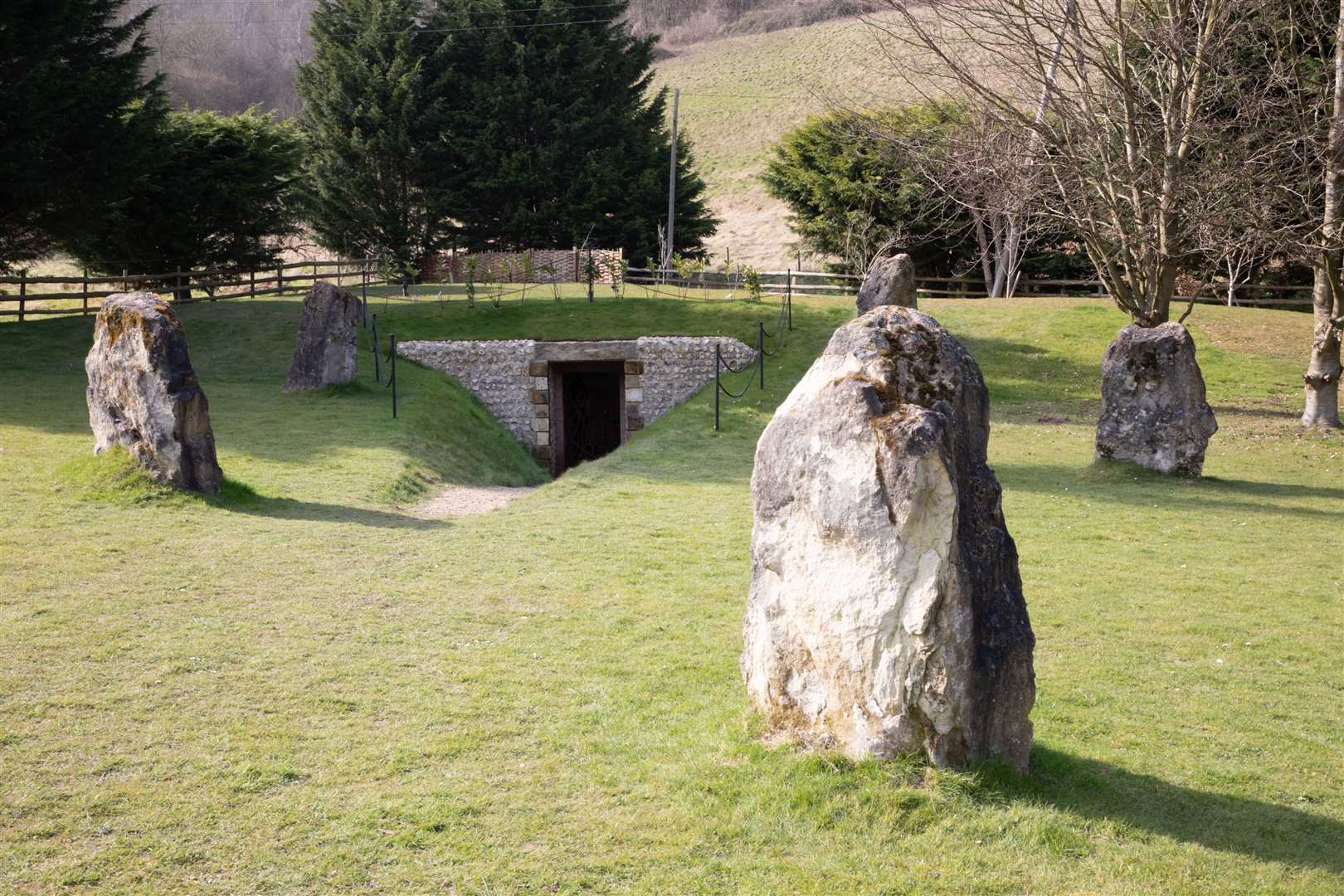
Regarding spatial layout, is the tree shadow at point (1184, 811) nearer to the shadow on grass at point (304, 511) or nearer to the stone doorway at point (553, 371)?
the shadow on grass at point (304, 511)

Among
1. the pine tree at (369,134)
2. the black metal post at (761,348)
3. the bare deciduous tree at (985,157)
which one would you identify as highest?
the pine tree at (369,134)

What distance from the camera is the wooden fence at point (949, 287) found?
1272 inches

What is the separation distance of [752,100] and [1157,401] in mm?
66844

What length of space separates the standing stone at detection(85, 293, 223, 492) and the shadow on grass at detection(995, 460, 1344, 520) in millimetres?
10213

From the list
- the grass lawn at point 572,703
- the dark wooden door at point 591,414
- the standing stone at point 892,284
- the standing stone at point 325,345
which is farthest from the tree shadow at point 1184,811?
the dark wooden door at point 591,414

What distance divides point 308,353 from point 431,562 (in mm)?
11777

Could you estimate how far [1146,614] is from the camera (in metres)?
9.04

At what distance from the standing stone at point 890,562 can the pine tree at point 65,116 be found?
23.3 meters

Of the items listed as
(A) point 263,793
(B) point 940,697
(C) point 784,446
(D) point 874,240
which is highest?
(D) point 874,240

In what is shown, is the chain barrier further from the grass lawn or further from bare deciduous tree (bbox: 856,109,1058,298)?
the grass lawn

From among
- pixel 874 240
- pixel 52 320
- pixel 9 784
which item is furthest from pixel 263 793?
pixel 874 240

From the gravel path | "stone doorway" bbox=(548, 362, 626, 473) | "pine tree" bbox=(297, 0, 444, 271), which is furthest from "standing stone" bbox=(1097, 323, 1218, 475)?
"pine tree" bbox=(297, 0, 444, 271)

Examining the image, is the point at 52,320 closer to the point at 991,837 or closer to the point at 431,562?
the point at 431,562

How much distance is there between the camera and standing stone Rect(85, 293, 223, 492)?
11.8 m
